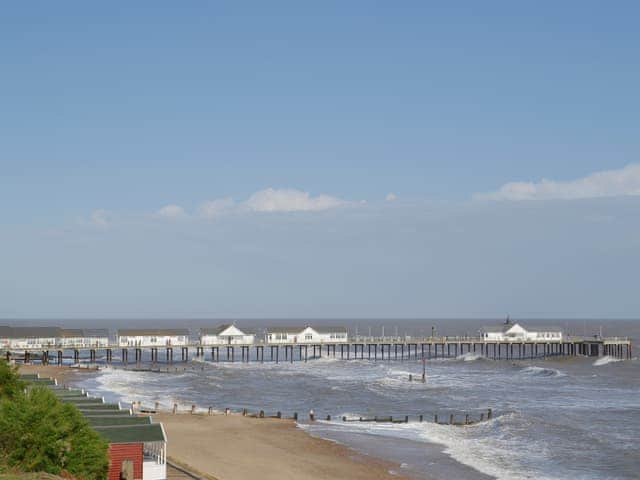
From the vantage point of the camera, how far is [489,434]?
54750 millimetres

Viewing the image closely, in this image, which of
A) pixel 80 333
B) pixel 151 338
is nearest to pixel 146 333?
pixel 151 338

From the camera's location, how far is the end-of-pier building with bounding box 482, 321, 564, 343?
134 meters

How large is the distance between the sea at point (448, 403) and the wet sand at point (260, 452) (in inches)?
66.9

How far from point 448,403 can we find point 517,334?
66.1m

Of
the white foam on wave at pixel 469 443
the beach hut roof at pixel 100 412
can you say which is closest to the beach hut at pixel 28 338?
the white foam on wave at pixel 469 443

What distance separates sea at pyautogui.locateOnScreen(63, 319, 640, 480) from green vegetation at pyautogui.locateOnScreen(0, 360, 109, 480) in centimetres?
1860

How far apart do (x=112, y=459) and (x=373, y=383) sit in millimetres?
57836

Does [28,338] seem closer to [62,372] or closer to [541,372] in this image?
[62,372]

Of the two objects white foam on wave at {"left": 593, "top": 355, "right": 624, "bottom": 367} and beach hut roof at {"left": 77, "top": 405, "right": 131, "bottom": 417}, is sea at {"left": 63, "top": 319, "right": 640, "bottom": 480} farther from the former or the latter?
beach hut roof at {"left": 77, "top": 405, "right": 131, "bottom": 417}

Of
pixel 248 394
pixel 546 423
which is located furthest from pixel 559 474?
pixel 248 394

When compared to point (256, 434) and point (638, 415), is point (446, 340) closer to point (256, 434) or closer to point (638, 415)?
point (638, 415)

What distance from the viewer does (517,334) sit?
134m

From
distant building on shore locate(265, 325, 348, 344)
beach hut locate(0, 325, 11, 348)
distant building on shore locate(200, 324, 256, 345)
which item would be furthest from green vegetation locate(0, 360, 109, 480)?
distant building on shore locate(265, 325, 348, 344)

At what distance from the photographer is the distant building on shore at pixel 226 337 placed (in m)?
125
